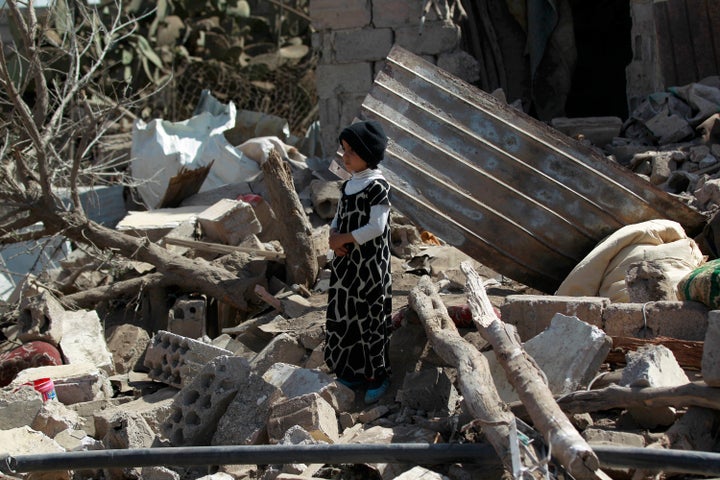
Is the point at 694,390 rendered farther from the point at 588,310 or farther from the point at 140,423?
the point at 140,423

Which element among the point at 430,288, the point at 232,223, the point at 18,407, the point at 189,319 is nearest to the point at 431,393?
the point at 430,288

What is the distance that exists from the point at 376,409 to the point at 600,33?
10092mm

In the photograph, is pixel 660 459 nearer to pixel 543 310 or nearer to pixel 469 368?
pixel 469 368

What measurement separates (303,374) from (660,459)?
7.50ft

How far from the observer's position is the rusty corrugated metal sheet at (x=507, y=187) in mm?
6738

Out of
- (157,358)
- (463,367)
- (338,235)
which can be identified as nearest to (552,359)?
(463,367)

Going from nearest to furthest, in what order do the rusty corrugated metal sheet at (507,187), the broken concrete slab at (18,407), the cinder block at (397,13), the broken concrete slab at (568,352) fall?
the broken concrete slab at (568,352) → the broken concrete slab at (18,407) → the rusty corrugated metal sheet at (507,187) → the cinder block at (397,13)

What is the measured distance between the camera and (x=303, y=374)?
209 inches

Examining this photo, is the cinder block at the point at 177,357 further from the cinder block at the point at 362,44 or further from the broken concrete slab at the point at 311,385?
the cinder block at the point at 362,44

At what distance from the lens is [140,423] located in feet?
16.4

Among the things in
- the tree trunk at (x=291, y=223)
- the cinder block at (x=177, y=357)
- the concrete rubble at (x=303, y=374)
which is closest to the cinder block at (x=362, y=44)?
the concrete rubble at (x=303, y=374)

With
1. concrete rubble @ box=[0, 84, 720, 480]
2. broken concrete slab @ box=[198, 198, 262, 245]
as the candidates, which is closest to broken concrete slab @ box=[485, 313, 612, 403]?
concrete rubble @ box=[0, 84, 720, 480]

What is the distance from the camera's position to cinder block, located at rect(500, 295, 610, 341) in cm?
517

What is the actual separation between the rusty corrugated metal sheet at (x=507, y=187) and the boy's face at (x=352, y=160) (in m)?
1.91
